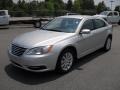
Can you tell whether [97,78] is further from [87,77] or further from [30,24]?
[30,24]

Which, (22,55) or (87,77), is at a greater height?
(22,55)

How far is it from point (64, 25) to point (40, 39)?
4.58 feet

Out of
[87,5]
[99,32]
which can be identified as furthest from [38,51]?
[87,5]

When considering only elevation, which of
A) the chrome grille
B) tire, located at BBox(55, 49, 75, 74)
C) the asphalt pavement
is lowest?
the asphalt pavement

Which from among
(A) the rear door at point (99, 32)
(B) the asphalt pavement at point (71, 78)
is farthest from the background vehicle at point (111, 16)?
(B) the asphalt pavement at point (71, 78)

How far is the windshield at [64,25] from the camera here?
6.57 m

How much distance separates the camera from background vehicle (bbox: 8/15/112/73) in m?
5.32

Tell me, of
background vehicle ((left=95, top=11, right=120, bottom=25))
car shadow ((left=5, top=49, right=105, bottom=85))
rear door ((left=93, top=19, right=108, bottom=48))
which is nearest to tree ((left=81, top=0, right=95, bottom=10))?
background vehicle ((left=95, top=11, right=120, bottom=25))

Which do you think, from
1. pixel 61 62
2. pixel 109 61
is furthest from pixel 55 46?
pixel 109 61

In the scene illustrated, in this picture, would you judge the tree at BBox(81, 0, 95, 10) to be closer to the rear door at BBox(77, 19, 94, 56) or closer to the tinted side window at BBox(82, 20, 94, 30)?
the tinted side window at BBox(82, 20, 94, 30)

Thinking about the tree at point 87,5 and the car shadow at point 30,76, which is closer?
the car shadow at point 30,76

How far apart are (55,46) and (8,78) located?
57.6 inches

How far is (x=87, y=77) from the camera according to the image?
566cm

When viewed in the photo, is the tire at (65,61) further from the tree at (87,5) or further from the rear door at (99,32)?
the tree at (87,5)
